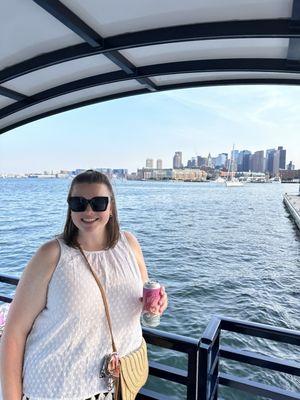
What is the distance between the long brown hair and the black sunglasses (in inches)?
1.9

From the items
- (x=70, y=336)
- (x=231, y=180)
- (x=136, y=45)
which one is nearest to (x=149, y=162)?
(x=231, y=180)

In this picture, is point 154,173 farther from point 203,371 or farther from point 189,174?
point 203,371

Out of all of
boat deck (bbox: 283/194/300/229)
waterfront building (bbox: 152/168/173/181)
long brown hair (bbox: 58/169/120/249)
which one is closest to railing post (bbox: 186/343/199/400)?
long brown hair (bbox: 58/169/120/249)

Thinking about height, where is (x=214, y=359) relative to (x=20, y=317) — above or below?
below

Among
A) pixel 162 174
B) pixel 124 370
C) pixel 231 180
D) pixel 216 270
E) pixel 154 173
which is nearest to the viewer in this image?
pixel 124 370

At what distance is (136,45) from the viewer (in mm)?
2143

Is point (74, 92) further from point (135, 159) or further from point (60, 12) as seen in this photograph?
point (135, 159)

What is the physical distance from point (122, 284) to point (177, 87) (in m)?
2.28

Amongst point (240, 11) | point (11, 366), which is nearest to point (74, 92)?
point (240, 11)

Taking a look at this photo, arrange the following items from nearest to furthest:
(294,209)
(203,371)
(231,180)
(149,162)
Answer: (203,371) < (294,209) < (149,162) < (231,180)

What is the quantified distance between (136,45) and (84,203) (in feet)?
3.83

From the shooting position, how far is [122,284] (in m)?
1.41

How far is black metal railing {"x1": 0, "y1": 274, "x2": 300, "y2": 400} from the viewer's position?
5.50 feet

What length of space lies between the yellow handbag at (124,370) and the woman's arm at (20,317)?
0.18 metres
